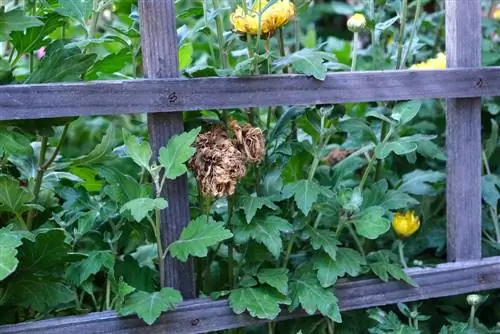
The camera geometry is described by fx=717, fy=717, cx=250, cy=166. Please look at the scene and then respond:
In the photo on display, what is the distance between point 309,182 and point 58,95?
1.53 ft

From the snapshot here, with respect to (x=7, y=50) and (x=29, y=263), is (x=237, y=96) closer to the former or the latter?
(x=29, y=263)

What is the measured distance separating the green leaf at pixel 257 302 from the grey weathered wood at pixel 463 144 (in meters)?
0.41

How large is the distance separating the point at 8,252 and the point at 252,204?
42cm

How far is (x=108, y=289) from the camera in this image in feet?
4.39

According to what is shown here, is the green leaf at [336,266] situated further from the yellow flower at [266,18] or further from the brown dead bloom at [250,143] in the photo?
the yellow flower at [266,18]

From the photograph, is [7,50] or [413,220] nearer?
[413,220]

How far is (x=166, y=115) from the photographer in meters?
1.24

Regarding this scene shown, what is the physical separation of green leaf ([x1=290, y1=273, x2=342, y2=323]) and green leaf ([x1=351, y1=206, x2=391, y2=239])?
5.0 inches

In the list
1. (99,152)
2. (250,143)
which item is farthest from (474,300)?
(99,152)

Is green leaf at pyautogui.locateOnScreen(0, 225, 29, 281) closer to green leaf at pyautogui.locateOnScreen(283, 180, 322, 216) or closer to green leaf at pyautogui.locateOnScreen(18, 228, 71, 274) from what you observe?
green leaf at pyautogui.locateOnScreen(18, 228, 71, 274)

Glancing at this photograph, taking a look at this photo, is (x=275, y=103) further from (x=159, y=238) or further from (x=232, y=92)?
(x=159, y=238)

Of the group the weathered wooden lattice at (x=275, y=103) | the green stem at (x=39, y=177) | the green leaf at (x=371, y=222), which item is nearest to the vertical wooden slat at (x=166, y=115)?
the weathered wooden lattice at (x=275, y=103)

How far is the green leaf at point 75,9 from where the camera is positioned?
1.26m

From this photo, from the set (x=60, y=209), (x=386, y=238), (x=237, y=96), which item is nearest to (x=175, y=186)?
(x=237, y=96)
